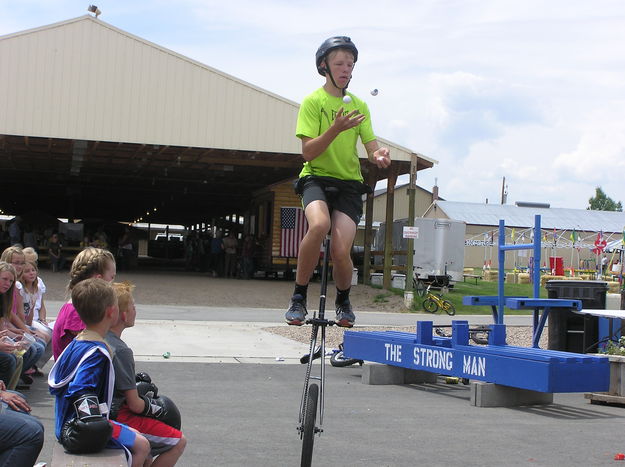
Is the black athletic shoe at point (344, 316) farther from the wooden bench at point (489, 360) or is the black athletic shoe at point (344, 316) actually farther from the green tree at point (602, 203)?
the green tree at point (602, 203)

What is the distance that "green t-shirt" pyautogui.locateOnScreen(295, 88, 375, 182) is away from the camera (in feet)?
16.5

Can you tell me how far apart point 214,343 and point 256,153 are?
12142 mm

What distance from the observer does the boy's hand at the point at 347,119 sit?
15.0ft

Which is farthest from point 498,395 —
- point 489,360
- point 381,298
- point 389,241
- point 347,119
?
point 389,241

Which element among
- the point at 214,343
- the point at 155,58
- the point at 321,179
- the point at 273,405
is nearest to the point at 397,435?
the point at 273,405

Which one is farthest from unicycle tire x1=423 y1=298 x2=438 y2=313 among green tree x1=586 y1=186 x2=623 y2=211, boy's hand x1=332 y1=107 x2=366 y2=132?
green tree x1=586 y1=186 x2=623 y2=211

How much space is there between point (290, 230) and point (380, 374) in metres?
20.6

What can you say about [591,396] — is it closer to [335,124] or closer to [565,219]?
[335,124]

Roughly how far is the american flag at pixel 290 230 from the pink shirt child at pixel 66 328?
24.8 metres

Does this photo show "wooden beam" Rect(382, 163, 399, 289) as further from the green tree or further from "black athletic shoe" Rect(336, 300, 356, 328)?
the green tree

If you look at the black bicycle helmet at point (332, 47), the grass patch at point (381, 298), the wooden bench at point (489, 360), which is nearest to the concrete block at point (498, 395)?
the wooden bench at point (489, 360)

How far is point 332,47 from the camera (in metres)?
5.01

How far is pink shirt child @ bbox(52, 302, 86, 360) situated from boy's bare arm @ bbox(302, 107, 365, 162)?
162 cm

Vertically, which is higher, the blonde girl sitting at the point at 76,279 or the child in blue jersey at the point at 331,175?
the child in blue jersey at the point at 331,175
